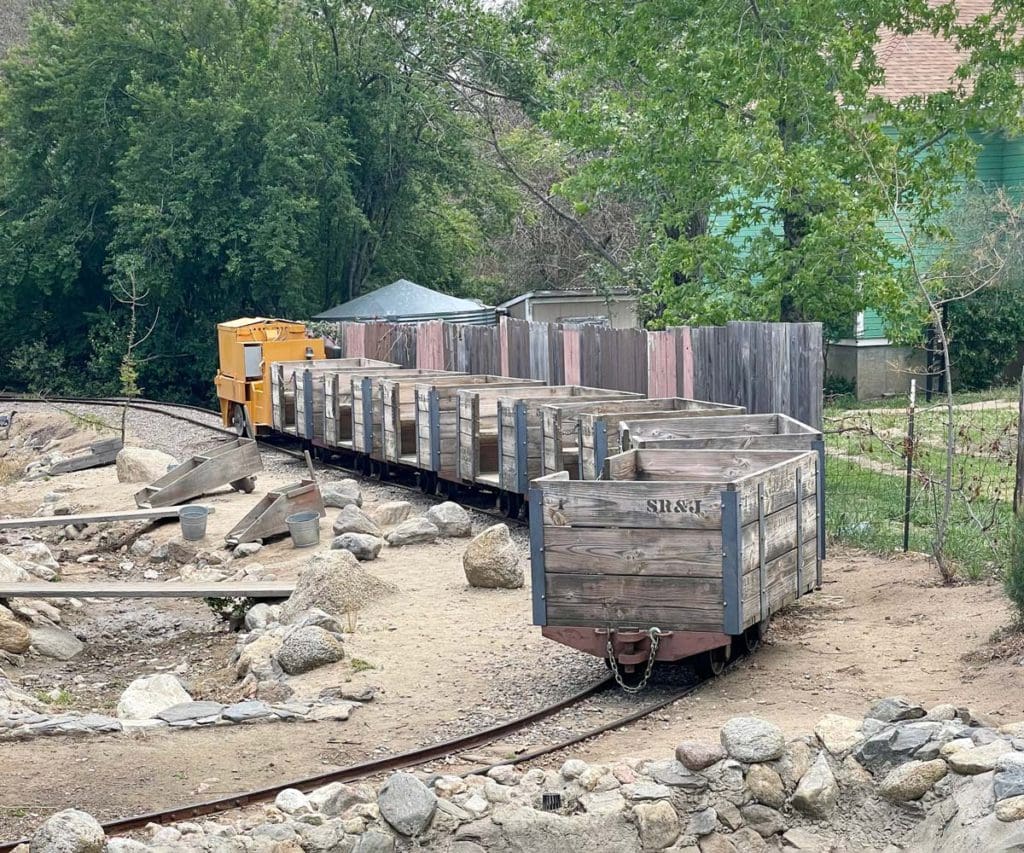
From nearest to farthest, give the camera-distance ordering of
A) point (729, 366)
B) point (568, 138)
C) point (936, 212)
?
point (729, 366)
point (936, 212)
point (568, 138)

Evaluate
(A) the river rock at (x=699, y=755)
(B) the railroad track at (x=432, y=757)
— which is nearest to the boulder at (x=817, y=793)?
(A) the river rock at (x=699, y=755)

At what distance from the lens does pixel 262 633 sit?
458 inches

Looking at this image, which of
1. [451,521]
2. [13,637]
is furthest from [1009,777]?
[451,521]

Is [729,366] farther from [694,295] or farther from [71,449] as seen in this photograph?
[71,449]

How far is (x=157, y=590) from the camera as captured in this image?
1270cm

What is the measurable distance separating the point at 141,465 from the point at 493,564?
1094 cm

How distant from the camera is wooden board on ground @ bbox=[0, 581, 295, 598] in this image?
1264cm

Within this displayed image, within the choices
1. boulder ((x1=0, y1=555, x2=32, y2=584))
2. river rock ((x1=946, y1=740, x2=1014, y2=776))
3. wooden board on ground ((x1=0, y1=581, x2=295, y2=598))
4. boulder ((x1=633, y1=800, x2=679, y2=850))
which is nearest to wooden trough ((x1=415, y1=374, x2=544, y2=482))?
wooden board on ground ((x1=0, y1=581, x2=295, y2=598))

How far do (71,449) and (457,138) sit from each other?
14523 millimetres

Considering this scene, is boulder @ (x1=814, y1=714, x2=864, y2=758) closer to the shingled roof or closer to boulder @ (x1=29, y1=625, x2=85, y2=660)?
boulder @ (x1=29, y1=625, x2=85, y2=660)

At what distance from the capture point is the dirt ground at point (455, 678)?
799 cm

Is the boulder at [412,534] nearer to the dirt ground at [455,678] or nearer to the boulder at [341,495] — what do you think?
the dirt ground at [455,678]

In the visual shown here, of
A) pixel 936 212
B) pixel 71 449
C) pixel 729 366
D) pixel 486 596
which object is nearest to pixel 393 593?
pixel 486 596

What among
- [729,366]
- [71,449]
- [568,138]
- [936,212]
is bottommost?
[71,449]
